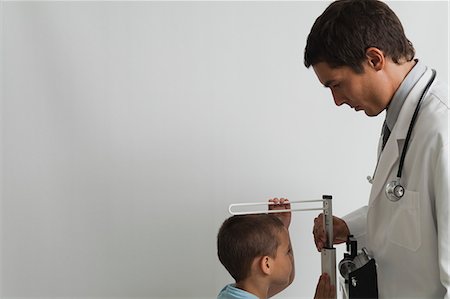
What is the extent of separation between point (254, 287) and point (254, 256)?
90 millimetres

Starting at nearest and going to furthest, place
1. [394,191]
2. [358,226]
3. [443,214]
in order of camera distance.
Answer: [443,214], [394,191], [358,226]

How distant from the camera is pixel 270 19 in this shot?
1.97m

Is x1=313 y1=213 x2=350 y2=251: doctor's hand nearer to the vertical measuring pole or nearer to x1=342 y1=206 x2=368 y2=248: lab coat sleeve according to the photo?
x1=342 y1=206 x2=368 y2=248: lab coat sleeve

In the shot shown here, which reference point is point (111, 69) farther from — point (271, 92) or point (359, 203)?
point (359, 203)

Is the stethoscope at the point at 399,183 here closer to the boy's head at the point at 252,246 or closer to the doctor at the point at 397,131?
the doctor at the point at 397,131

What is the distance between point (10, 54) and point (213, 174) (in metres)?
0.84

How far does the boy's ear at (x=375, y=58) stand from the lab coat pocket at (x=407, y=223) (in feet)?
0.99

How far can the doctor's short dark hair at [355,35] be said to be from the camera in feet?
4.18

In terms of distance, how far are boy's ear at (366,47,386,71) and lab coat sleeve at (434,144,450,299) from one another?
0.83 ft

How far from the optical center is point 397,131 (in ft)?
4.25

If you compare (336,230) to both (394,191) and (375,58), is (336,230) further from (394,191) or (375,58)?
(375,58)

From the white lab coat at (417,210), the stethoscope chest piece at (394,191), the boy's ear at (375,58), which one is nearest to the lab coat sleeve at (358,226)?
the white lab coat at (417,210)

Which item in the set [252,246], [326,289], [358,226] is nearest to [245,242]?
[252,246]

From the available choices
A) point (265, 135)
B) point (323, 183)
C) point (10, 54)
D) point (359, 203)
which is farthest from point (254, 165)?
point (10, 54)
